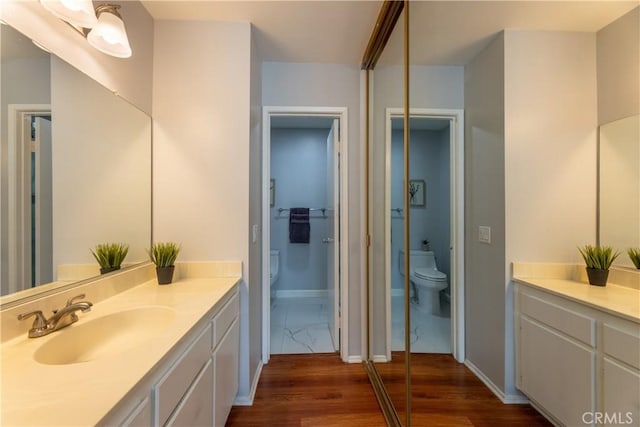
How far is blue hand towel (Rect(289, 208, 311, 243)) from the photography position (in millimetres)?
3617

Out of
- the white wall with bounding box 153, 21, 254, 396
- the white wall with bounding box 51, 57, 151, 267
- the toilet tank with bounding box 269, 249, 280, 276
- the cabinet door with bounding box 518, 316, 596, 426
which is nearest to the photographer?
the cabinet door with bounding box 518, 316, 596, 426

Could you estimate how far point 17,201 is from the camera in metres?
0.88

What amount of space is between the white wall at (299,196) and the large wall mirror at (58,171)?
2.28 meters

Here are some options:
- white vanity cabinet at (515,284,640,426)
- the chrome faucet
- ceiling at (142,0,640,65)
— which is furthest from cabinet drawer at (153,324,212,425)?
ceiling at (142,0,640,65)

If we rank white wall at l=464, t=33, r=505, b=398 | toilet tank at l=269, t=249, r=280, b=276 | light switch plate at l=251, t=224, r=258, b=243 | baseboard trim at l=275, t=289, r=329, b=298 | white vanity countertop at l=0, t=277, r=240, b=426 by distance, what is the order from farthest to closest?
baseboard trim at l=275, t=289, r=329, b=298, toilet tank at l=269, t=249, r=280, b=276, light switch plate at l=251, t=224, r=258, b=243, white wall at l=464, t=33, r=505, b=398, white vanity countertop at l=0, t=277, r=240, b=426

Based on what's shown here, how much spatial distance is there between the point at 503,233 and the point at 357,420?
53.7 inches

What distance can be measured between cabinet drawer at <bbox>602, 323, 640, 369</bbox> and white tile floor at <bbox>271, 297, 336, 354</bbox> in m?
1.89

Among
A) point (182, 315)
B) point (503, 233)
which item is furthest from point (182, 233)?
point (503, 233)

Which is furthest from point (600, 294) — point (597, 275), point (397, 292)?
point (397, 292)

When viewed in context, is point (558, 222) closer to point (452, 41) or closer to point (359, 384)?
point (452, 41)

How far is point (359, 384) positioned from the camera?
190 cm

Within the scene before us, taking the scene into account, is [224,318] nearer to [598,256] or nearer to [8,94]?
[8,94]

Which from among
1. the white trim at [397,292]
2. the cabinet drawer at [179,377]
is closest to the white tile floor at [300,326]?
the white trim at [397,292]

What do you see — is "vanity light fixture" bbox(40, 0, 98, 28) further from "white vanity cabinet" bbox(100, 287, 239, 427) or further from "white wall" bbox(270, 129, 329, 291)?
"white wall" bbox(270, 129, 329, 291)
